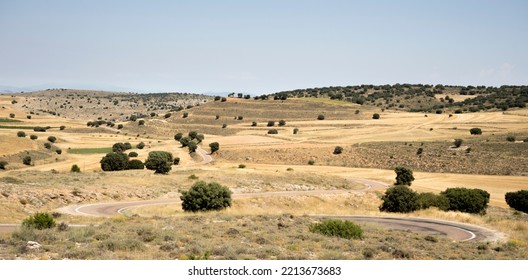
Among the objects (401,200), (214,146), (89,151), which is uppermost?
(401,200)

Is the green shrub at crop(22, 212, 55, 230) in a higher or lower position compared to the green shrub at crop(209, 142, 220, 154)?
higher

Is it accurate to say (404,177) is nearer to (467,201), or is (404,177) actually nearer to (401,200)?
(467,201)

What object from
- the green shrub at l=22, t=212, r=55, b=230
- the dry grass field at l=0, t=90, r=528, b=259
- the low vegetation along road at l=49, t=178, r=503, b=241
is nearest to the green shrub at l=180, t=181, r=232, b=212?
the dry grass field at l=0, t=90, r=528, b=259

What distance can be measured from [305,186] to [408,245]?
125 feet

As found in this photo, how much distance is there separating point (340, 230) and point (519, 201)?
34.5 m

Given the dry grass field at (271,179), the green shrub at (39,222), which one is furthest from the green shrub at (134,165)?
the green shrub at (39,222)

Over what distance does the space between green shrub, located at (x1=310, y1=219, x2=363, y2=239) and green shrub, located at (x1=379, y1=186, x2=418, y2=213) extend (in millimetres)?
21661

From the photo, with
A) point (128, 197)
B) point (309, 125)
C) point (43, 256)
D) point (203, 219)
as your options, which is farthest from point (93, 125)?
point (43, 256)

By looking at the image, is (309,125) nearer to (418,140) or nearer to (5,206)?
(418,140)

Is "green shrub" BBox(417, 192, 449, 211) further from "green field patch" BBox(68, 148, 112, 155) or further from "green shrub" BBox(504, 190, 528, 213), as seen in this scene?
"green field patch" BBox(68, 148, 112, 155)

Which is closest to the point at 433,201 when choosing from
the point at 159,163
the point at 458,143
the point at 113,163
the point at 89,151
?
the point at 159,163

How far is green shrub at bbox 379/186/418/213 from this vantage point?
43.9 meters

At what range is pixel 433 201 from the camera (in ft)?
151

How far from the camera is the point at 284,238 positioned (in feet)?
72.8
